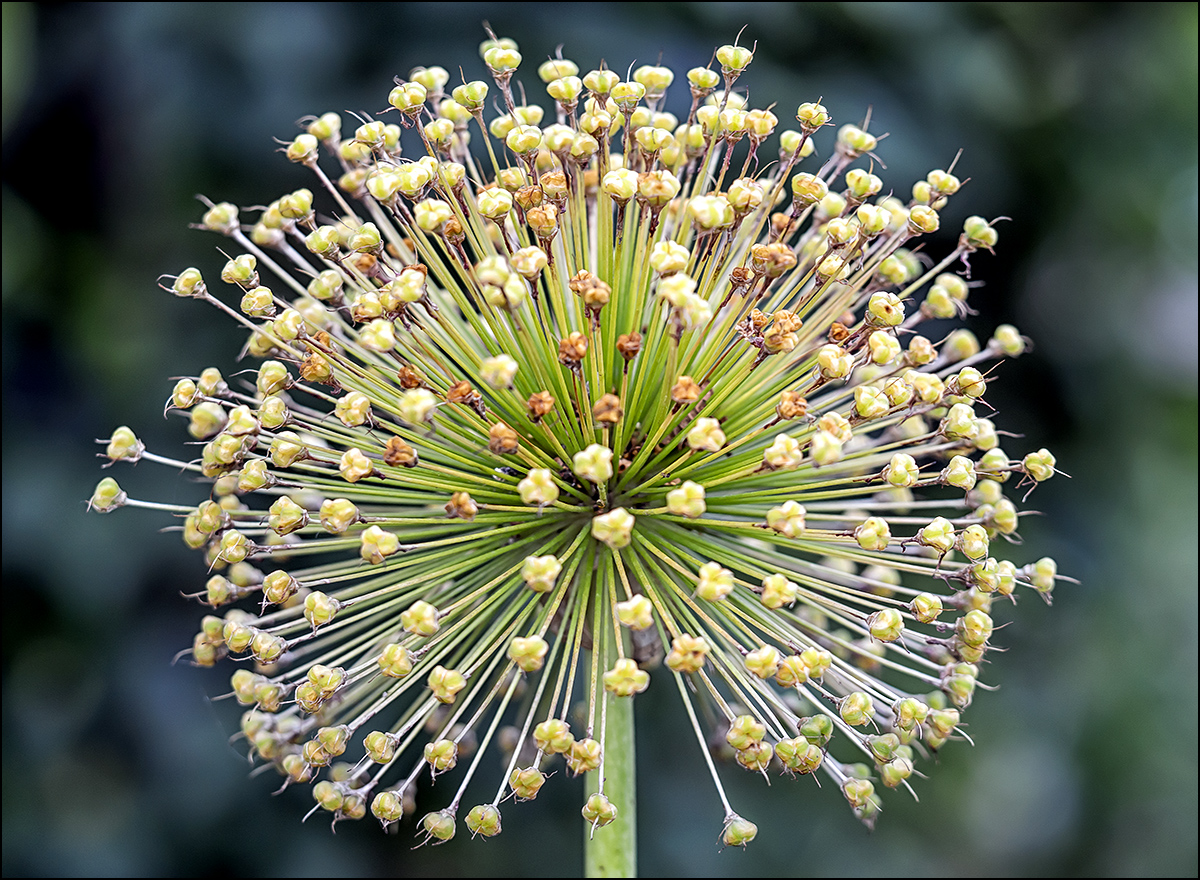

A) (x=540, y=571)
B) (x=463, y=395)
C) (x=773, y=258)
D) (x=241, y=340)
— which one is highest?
(x=241, y=340)

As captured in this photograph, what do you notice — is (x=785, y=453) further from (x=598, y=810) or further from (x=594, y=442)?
(x=598, y=810)

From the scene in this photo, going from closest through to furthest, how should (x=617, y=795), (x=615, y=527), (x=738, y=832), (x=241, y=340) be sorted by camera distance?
(x=615, y=527) < (x=738, y=832) < (x=617, y=795) < (x=241, y=340)

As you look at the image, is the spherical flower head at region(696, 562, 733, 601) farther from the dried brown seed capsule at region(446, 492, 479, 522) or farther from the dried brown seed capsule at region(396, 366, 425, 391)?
the dried brown seed capsule at region(396, 366, 425, 391)

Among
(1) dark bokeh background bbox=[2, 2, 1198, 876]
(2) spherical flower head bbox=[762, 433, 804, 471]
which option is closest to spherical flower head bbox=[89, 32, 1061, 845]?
(2) spherical flower head bbox=[762, 433, 804, 471]

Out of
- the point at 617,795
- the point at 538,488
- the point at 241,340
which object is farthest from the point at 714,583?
the point at 241,340

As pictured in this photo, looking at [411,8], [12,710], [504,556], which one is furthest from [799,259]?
[12,710]

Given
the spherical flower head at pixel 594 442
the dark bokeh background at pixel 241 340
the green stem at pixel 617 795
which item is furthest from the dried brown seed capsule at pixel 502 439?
the dark bokeh background at pixel 241 340
